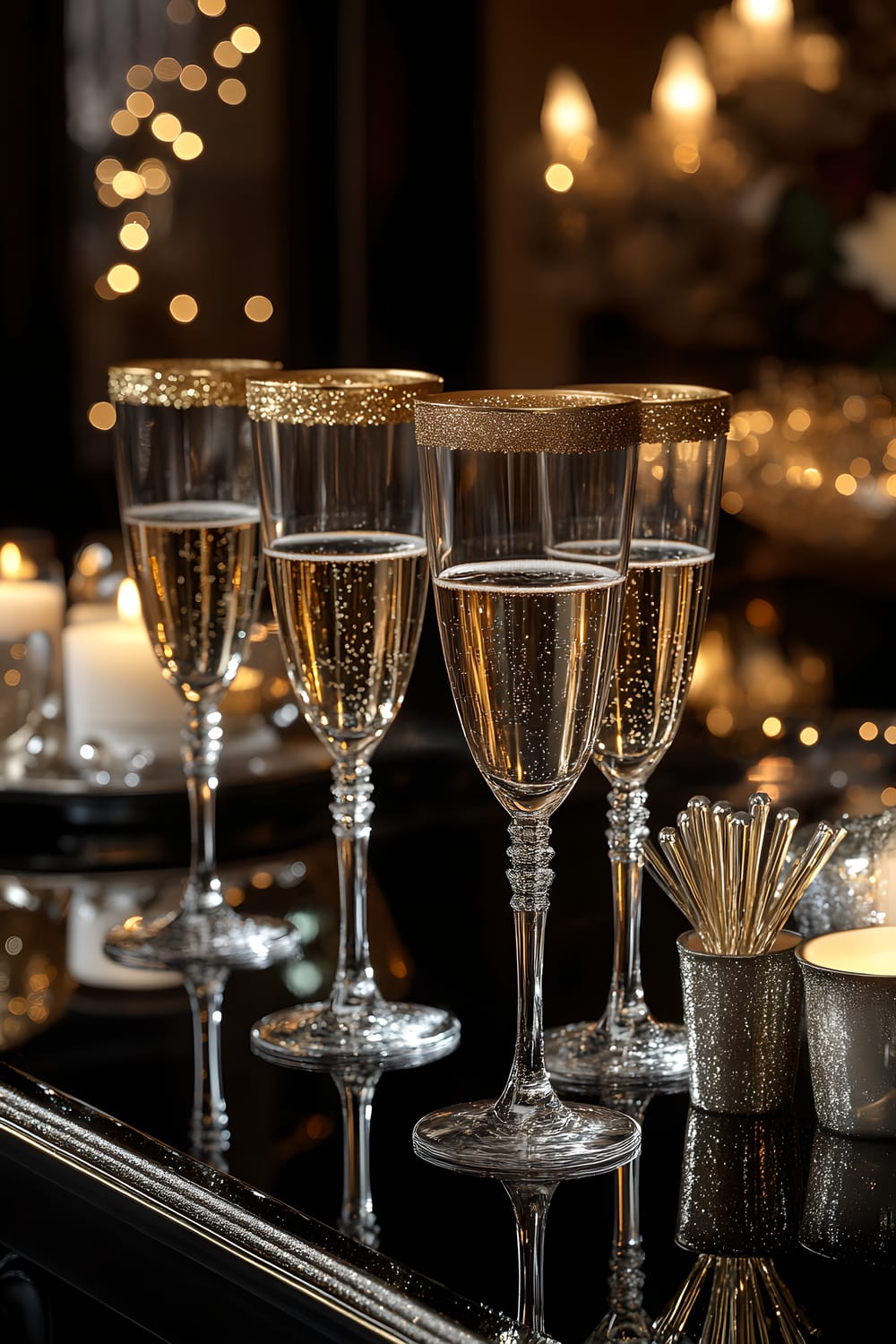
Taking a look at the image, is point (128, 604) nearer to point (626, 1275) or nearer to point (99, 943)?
point (99, 943)

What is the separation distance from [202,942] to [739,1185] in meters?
0.39

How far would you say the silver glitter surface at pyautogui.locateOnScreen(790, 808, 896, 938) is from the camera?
2.65ft

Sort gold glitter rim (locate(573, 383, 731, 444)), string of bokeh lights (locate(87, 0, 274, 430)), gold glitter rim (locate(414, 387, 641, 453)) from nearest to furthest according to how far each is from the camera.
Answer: gold glitter rim (locate(414, 387, 641, 453)), gold glitter rim (locate(573, 383, 731, 444)), string of bokeh lights (locate(87, 0, 274, 430))

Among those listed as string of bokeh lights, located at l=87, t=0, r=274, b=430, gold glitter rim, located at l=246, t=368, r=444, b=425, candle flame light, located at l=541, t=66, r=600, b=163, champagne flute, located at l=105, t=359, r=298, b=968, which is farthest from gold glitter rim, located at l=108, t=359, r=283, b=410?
string of bokeh lights, located at l=87, t=0, r=274, b=430

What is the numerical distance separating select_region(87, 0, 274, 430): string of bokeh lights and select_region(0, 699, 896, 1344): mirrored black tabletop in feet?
9.85

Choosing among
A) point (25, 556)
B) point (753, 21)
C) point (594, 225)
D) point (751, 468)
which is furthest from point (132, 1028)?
point (594, 225)

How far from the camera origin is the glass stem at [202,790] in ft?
3.40

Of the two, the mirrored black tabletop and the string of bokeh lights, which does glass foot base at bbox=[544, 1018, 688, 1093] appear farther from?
the string of bokeh lights

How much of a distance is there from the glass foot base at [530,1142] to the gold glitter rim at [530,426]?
0.82ft

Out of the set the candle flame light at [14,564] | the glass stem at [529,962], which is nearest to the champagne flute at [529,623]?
the glass stem at [529,962]

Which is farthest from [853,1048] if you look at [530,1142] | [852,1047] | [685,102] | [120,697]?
[685,102]

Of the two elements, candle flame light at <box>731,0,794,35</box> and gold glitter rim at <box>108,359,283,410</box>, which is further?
candle flame light at <box>731,0,794,35</box>

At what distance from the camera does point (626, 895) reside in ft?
2.79

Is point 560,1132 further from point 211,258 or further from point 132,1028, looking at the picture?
point 211,258
